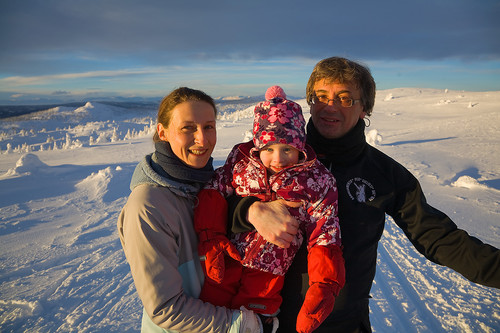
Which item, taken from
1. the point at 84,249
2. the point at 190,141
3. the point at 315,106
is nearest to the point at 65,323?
the point at 84,249

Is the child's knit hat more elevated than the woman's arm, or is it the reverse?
the child's knit hat

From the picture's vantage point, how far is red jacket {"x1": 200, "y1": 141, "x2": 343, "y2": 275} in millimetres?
1760

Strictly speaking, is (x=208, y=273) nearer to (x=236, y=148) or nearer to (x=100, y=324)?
(x=236, y=148)

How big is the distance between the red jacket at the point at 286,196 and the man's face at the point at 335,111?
1.05 feet

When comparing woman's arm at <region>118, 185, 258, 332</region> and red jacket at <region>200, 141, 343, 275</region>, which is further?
red jacket at <region>200, 141, 343, 275</region>

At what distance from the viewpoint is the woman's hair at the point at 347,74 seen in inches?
81.5

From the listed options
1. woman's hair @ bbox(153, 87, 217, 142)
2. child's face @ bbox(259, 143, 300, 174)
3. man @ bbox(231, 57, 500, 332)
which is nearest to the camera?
woman's hair @ bbox(153, 87, 217, 142)

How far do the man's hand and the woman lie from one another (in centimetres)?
38

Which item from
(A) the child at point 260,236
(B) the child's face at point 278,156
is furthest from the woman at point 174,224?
(B) the child's face at point 278,156

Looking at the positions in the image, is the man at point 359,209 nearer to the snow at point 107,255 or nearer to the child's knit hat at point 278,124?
the child's knit hat at point 278,124

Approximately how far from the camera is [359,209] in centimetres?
203

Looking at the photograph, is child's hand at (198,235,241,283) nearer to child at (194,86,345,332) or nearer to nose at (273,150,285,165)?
child at (194,86,345,332)

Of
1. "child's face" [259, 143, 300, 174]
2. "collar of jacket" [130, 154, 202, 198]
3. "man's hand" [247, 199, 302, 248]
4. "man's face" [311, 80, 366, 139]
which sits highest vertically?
"man's face" [311, 80, 366, 139]

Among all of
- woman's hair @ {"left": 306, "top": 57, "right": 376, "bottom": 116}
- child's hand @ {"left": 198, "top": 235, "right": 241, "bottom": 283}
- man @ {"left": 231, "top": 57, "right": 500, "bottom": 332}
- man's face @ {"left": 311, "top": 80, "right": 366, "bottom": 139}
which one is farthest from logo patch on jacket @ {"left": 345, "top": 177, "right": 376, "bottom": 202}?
child's hand @ {"left": 198, "top": 235, "right": 241, "bottom": 283}
